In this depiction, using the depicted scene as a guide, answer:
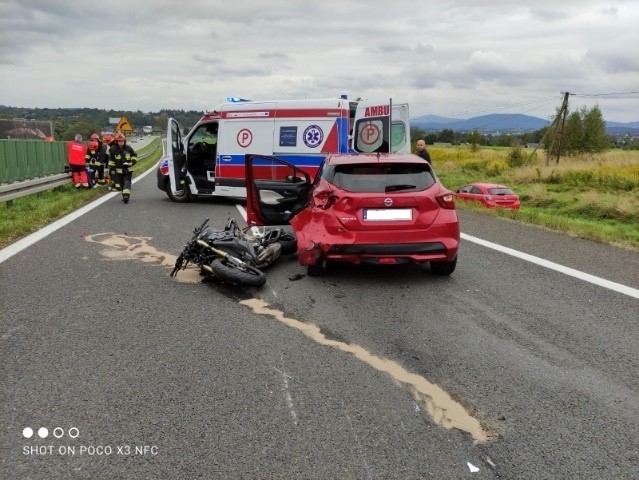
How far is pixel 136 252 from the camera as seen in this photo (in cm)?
753

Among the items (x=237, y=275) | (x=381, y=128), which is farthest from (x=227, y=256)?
(x=381, y=128)

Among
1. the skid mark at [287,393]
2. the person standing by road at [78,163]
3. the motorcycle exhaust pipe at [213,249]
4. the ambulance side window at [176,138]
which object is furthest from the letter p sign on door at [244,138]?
the skid mark at [287,393]

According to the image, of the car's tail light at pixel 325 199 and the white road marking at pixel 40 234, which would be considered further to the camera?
the white road marking at pixel 40 234

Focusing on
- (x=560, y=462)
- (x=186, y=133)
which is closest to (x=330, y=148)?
(x=186, y=133)

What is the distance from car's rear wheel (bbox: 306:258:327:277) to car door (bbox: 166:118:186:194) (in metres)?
8.44

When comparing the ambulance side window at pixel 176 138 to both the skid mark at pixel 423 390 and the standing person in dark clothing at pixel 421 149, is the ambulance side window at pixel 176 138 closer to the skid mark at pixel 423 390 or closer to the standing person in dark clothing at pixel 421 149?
the standing person in dark clothing at pixel 421 149

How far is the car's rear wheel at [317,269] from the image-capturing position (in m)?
6.25

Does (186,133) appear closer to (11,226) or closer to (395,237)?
(11,226)

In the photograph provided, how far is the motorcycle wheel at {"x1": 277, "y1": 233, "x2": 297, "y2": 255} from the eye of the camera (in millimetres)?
7363

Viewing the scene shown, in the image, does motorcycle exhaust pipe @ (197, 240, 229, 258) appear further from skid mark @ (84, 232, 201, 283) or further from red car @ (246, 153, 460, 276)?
red car @ (246, 153, 460, 276)

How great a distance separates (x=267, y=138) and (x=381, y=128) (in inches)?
110

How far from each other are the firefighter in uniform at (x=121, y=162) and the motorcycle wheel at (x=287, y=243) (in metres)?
7.48

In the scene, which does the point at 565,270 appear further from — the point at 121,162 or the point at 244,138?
the point at 121,162

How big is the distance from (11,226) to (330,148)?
21.1 feet
